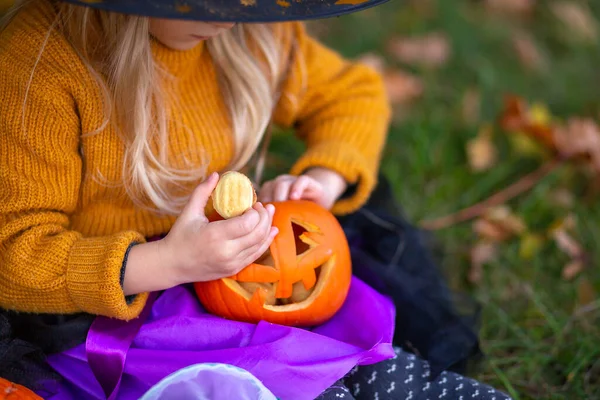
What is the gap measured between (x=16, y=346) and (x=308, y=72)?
34.9 inches

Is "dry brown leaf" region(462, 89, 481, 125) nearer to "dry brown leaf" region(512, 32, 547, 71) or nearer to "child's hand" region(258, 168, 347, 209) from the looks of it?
"dry brown leaf" region(512, 32, 547, 71)

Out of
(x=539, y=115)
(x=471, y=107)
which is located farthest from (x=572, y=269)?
(x=471, y=107)

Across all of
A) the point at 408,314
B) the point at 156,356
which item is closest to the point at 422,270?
the point at 408,314

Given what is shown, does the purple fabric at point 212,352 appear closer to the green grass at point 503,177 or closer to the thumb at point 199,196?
the thumb at point 199,196

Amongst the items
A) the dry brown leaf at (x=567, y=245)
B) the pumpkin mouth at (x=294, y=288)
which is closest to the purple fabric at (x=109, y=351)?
the pumpkin mouth at (x=294, y=288)

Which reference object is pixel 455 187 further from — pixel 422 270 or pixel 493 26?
pixel 493 26

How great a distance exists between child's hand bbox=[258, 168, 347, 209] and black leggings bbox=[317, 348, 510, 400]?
37cm

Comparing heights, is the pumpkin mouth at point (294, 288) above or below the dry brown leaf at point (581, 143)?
above

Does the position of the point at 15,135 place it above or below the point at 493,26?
above

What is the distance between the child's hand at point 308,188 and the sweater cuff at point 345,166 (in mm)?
21

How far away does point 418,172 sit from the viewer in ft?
7.20

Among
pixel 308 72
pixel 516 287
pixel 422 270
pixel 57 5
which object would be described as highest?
pixel 57 5

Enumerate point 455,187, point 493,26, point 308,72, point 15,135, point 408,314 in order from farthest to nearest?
point 493,26, point 455,187, point 308,72, point 408,314, point 15,135

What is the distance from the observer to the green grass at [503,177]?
5.57ft
